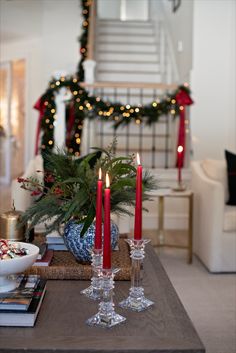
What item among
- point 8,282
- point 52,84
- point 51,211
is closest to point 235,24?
point 52,84

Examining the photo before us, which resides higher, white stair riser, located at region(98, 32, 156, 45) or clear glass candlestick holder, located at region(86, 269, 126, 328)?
white stair riser, located at region(98, 32, 156, 45)

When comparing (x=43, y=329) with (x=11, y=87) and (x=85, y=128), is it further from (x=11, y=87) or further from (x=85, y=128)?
(x=11, y=87)

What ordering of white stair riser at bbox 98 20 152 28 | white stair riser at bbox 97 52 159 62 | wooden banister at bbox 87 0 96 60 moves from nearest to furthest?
wooden banister at bbox 87 0 96 60, white stair riser at bbox 97 52 159 62, white stair riser at bbox 98 20 152 28

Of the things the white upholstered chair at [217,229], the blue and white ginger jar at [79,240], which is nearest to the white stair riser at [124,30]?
the white upholstered chair at [217,229]

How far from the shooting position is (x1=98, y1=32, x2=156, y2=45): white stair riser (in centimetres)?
904

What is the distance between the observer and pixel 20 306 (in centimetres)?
146

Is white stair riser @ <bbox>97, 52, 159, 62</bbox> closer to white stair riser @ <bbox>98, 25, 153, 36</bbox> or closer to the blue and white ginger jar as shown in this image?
white stair riser @ <bbox>98, 25, 153, 36</bbox>

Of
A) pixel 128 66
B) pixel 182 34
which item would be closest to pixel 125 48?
pixel 128 66

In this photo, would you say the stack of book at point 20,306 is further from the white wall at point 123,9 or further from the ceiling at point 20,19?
the white wall at point 123,9

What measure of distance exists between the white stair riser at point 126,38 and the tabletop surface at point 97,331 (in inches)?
303

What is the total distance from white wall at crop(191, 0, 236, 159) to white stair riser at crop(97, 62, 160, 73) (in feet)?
7.77

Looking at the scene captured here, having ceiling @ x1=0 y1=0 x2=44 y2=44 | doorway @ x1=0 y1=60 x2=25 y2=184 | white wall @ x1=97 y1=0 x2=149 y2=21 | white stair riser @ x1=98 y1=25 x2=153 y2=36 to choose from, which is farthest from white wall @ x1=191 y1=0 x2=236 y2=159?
white wall @ x1=97 y1=0 x2=149 y2=21

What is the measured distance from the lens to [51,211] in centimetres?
199

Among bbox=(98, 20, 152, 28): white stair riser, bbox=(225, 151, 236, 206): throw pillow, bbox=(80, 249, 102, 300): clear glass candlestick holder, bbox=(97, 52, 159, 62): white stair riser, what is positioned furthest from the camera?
bbox=(98, 20, 152, 28): white stair riser
